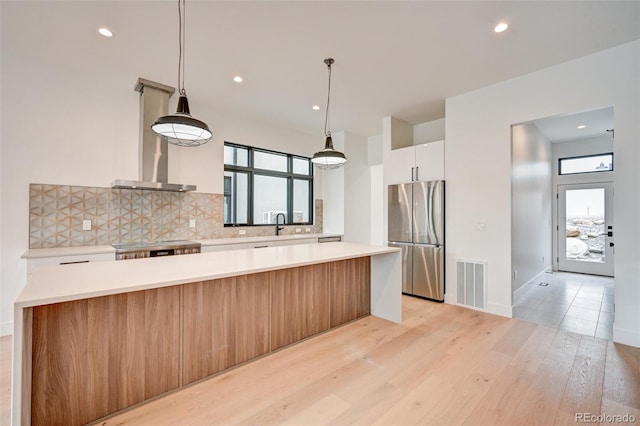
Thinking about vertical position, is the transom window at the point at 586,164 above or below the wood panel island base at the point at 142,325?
above

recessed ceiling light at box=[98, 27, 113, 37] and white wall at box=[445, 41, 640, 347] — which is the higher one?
recessed ceiling light at box=[98, 27, 113, 37]

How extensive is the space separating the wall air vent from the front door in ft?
12.0

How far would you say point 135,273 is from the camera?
181 cm

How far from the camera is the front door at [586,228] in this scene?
545 cm

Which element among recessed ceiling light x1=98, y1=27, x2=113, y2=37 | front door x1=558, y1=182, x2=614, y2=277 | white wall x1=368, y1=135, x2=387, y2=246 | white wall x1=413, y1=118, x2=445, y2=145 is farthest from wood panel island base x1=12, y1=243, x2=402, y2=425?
front door x1=558, y1=182, x2=614, y2=277

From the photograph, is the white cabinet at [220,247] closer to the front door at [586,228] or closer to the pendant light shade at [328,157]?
the pendant light shade at [328,157]

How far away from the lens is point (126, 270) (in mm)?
1896

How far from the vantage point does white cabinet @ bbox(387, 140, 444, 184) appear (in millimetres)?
4207

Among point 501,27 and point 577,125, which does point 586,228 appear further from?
point 501,27

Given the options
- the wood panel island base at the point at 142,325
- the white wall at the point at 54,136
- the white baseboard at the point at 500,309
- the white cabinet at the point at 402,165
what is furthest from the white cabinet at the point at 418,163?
the white wall at the point at 54,136

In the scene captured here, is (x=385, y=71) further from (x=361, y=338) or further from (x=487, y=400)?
(x=487, y=400)

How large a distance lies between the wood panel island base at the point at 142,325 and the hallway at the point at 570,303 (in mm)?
2647

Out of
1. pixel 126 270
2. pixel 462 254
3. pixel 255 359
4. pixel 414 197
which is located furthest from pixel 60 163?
pixel 462 254

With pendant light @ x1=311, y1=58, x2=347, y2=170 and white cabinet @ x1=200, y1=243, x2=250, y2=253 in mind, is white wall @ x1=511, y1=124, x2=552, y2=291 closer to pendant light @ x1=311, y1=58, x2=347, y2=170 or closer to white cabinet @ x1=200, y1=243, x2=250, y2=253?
pendant light @ x1=311, y1=58, x2=347, y2=170
